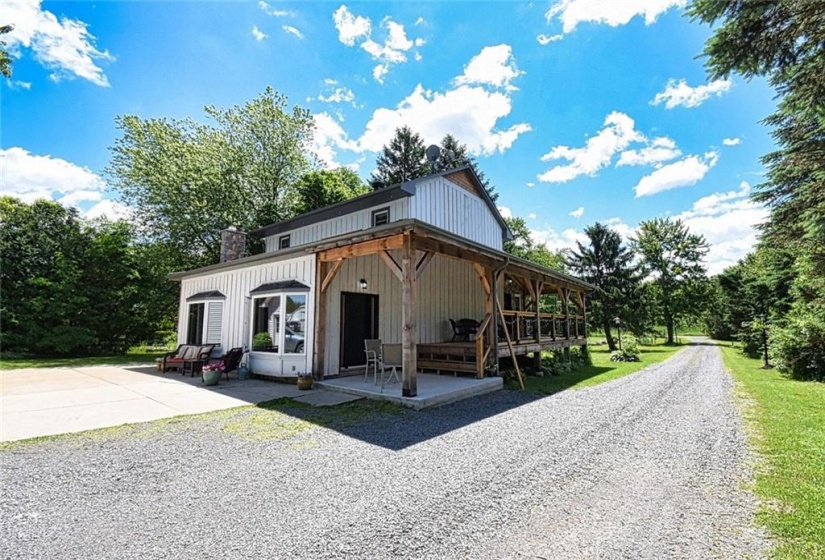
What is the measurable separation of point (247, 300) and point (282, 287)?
198cm

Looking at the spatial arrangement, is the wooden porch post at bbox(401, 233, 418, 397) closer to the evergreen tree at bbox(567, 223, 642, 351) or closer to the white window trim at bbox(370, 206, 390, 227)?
the white window trim at bbox(370, 206, 390, 227)

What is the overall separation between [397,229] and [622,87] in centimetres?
1149

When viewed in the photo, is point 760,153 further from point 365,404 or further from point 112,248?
point 112,248

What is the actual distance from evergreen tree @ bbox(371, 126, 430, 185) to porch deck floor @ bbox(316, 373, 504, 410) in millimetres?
21892

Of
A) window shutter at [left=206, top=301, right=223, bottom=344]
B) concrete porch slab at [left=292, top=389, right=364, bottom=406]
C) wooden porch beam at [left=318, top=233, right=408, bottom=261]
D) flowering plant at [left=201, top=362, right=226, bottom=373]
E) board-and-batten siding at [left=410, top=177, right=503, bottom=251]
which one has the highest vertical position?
board-and-batten siding at [left=410, top=177, right=503, bottom=251]

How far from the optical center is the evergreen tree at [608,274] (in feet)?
77.5

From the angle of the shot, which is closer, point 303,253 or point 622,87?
point 303,253

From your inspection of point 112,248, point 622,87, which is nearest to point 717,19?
point 622,87

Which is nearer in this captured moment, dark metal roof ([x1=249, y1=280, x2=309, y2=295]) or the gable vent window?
dark metal roof ([x1=249, y1=280, x2=309, y2=295])

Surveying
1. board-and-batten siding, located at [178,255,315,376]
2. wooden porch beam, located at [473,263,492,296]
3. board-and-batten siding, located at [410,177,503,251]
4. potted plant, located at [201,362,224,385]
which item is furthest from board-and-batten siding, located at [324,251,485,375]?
potted plant, located at [201,362,224,385]

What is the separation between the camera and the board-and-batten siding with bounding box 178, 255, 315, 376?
8500 millimetres

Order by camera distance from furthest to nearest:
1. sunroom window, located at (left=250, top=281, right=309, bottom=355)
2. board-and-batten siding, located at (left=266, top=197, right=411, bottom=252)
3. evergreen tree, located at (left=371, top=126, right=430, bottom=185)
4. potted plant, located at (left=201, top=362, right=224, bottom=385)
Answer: evergreen tree, located at (left=371, top=126, right=430, bottom=185) → board-and-batten siding, located at (left=266, top=197, right=411, bottom=252) → sunroom window, located at (left=250, top=281, right=309, bottom=355) → potted plant, located at (left=201, top=362, right=224, bottom=385)

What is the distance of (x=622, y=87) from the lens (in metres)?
12.8

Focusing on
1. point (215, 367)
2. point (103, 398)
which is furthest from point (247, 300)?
point (103, 398)
